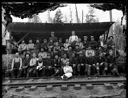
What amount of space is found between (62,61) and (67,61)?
0.23 m

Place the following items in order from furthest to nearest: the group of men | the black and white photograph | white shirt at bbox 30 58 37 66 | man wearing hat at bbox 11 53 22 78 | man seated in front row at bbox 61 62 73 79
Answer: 1. white shirt at bbox 30 58 37 66
2. man wearing hat at bbox 11 53 22 78
3. the group of men
4. man seated in front row at bbox 61 62 73 79
5. the black and white photograph

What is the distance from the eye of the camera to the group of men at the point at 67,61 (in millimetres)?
8203

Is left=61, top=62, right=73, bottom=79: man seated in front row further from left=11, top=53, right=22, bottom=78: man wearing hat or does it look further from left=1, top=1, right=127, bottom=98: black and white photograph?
left=11, top=53, right=22, bottom=78: man wearing hat

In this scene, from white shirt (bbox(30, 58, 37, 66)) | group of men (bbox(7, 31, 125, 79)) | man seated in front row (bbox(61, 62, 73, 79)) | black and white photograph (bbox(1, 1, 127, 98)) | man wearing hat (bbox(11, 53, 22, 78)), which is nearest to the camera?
black and white photograph (bbox(1, 1, 127, 98))

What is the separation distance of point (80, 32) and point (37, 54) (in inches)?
132

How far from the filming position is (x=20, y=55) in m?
9.33

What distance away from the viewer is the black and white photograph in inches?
220

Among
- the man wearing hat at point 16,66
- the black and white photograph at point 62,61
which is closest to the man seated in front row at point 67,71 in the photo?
the black and white photograph at point 62,61

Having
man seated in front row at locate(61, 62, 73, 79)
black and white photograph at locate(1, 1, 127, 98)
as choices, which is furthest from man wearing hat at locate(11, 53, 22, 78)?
man seated in front row at locate(61, 62, 73, 79)

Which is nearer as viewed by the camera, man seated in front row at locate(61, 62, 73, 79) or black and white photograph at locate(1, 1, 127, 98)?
black and white photograph at locate(1, 1, 127, 98)

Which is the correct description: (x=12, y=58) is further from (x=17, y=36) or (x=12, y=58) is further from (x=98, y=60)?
(x=98, y=60)

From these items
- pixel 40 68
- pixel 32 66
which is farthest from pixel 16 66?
pixel 40 68

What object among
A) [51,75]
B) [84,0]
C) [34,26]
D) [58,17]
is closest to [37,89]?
[51,75]

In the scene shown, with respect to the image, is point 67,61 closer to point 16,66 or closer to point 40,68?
point 40,68
